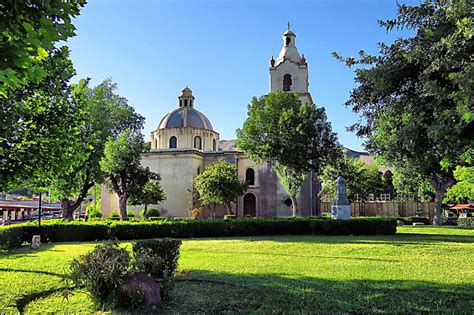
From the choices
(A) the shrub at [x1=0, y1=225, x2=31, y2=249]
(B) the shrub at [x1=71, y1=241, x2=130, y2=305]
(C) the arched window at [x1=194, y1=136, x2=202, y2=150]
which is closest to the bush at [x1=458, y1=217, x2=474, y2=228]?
(C) the arched window at [x1=194, y1=136, x2=202, y2=150]

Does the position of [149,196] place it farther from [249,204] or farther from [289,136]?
[289,136]

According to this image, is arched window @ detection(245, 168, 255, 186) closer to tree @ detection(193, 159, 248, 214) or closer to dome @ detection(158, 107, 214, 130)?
tree @ detection(193, 159, 248, 214)

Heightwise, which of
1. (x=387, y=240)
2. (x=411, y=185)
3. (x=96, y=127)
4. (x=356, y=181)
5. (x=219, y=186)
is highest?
(x=96, y=127)

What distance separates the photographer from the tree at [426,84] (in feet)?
21.5

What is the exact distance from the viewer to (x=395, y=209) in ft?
135

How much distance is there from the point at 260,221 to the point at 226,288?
14.1 metres

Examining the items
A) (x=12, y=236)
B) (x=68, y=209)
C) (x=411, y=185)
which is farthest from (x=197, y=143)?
(x=12, y=236)

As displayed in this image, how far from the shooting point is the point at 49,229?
66.5 ft

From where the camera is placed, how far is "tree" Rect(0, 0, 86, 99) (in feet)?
14.5

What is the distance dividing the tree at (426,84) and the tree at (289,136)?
1825cm

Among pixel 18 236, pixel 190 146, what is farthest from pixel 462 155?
pixel 190 146

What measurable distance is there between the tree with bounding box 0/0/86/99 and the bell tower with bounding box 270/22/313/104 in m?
36.0

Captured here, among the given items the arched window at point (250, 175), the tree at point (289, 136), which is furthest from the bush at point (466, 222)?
the arched window at point (250, 175)

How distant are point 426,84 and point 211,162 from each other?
126 ft
